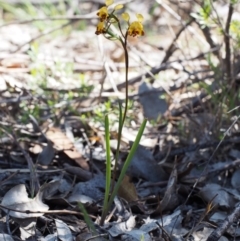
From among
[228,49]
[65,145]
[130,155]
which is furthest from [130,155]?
[228,49]

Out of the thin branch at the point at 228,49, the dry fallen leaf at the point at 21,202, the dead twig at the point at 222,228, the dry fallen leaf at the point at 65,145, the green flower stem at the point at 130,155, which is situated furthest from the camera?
the thin branch at the point at 228,49

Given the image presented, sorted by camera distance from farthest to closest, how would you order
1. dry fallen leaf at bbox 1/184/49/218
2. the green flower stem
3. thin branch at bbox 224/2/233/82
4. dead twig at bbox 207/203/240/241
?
1. thin branch at bbox 224/2/233/82
2. dry fallen leaf at bbox 1/184/49/218
3. the green flower stem
4. dead twig at bbox 207/203/240/241

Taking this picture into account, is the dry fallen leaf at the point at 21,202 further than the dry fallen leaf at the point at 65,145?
No

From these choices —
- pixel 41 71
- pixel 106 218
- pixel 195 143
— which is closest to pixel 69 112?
pixel 41 71

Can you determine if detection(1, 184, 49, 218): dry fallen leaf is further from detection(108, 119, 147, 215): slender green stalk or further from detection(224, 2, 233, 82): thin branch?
detection(224, 2, 233, 82): thin branch

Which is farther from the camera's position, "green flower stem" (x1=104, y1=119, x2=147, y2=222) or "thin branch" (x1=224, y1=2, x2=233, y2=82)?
"thin branch" (x1=224, y1=2, x2=233, y2=82)

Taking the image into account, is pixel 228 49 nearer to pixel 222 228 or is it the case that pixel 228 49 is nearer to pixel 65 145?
pixel 65 145

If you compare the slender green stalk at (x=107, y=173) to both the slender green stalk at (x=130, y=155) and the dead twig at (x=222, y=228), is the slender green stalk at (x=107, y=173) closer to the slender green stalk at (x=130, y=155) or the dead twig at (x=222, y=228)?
the slender green stalk at (x=130, y=155)

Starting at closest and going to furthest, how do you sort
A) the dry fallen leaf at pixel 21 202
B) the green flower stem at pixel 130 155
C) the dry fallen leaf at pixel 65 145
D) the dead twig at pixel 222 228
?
the dead twig at pixel 222 228 → the green flower stem at pixel 130 155 → the dry fallen leaf at pixel 21 202 → the dry fallen leaf at pixel 65 145

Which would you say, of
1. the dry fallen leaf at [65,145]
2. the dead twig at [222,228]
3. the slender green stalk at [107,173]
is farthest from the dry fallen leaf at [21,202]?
the dead twig at [222,228]

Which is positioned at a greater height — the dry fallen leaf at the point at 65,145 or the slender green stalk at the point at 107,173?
the slender green stalk at the point at 107,173

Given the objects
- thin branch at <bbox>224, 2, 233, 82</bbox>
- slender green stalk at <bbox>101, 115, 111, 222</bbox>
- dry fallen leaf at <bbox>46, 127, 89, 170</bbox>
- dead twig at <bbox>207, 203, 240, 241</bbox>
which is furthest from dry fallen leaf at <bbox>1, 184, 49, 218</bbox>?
thin branch at <bbox>224, 2, 233, 82</bbox>

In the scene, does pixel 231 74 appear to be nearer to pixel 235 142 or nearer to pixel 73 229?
pixel 235 142
